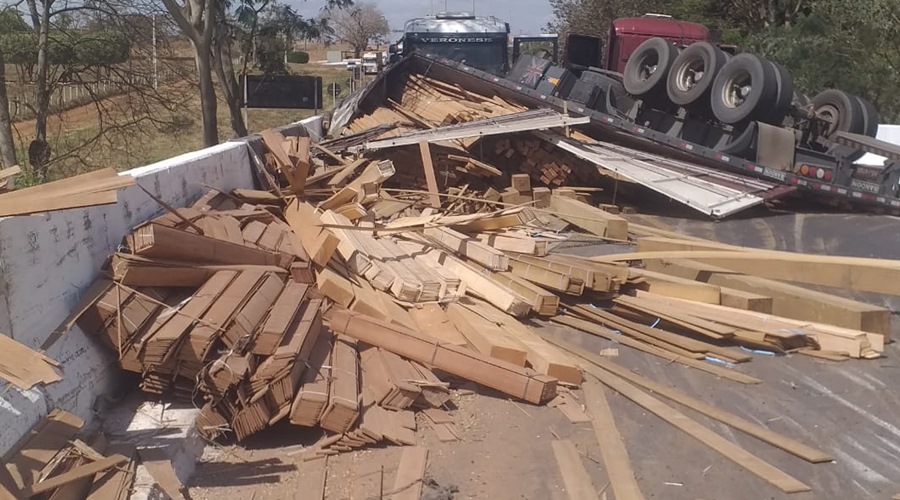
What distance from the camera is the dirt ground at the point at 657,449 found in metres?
4.90

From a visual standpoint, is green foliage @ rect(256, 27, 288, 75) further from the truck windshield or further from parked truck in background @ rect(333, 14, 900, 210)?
parked truck in background @ rect(333, 14, 900, 210)

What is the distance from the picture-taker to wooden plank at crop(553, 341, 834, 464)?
5.34m

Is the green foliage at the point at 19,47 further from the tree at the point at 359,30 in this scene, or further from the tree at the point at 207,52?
the tree at the point at 359,30

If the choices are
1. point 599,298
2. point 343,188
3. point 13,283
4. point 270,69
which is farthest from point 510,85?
point 270,69

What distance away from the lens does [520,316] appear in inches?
294

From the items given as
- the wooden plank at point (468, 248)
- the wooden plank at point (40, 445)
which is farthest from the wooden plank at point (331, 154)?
the wooden plank at point (40, 445)

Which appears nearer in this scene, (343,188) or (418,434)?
(418,434)

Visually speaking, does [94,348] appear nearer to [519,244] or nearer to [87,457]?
[87,457]

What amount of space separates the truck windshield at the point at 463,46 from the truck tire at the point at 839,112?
6047 millimetres

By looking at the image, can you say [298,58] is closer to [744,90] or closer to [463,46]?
[463,46]

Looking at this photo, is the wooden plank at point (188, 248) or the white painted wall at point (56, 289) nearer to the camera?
the white painted wall at point (56, 289)

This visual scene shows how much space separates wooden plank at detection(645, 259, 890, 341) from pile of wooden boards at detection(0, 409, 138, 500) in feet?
18.3

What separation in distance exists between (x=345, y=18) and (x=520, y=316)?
2467 inches

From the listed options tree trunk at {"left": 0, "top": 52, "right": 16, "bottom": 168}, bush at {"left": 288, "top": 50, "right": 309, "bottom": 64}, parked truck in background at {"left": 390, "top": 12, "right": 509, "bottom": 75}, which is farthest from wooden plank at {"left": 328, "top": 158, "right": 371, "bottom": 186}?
bush at {"left": 288, "top": 50, "right": 309, "bottom": 64}
